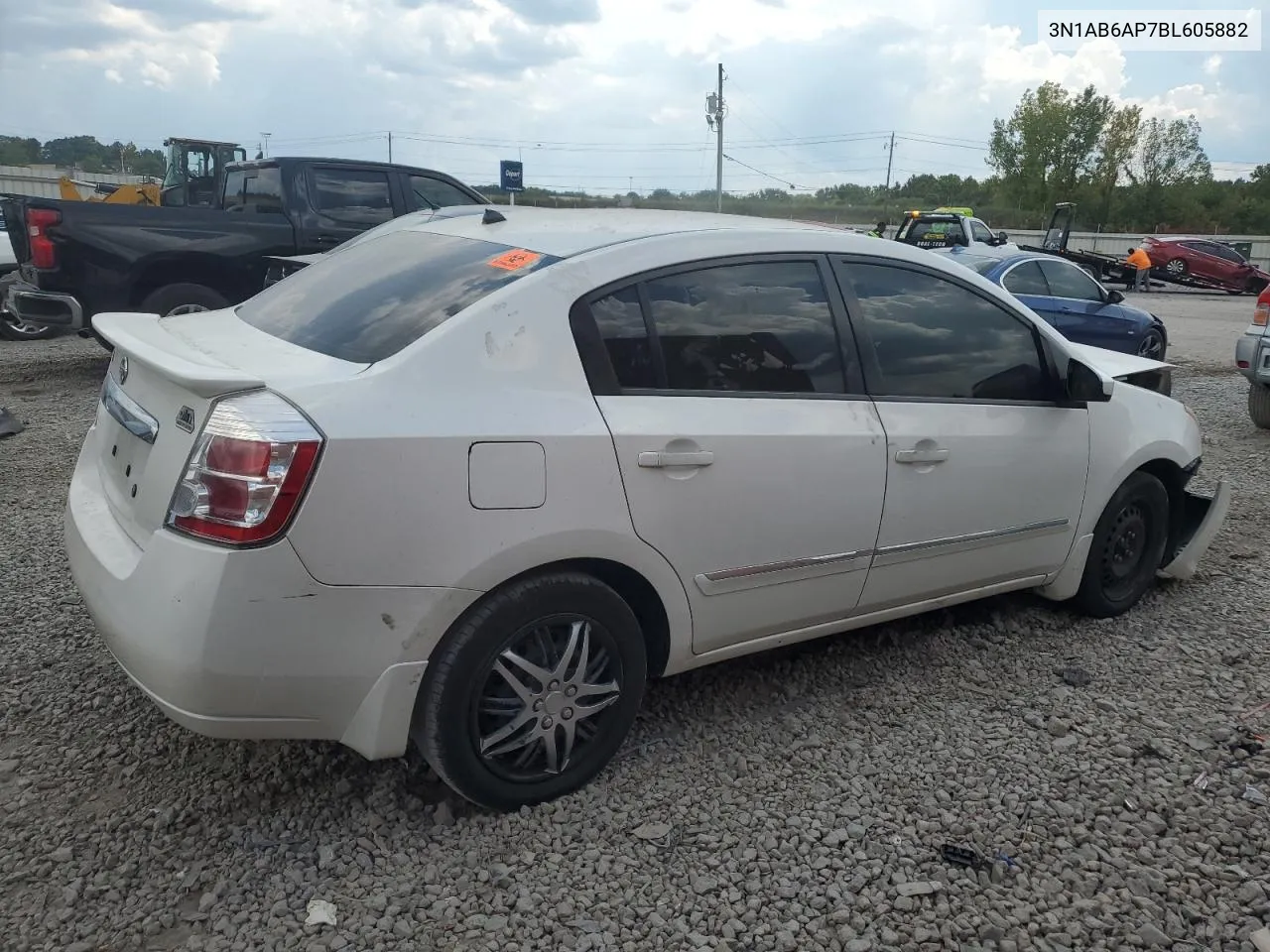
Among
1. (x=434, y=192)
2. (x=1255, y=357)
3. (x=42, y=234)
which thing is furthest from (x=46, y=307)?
(x=1255, y=357)

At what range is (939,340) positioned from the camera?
3578mm

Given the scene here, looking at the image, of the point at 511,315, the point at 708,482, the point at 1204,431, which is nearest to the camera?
the point at 511,315

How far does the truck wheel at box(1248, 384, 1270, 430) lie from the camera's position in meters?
8.45

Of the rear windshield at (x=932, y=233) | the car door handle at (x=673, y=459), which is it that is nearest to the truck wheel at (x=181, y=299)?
the car door handle at (x=673, y=459)

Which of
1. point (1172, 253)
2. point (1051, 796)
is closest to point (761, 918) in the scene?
point (1051, 796)

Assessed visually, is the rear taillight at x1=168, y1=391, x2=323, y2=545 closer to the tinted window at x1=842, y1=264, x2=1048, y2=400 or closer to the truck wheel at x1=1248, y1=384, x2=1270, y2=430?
the tinted window at x1=842, y1=264, x2=1048, y2=400

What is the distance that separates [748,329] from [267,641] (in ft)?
5.43

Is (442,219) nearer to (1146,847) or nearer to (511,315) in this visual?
(511,315)

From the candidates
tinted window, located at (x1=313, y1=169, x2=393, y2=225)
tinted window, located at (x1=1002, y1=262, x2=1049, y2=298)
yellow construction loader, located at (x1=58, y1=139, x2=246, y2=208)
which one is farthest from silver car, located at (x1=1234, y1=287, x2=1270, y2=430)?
yellow construction loader, located at (x1=58, y1=139, x2=246, y2=208)

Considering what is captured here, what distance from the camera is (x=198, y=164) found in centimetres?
1973

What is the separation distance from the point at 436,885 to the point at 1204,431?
821 cm

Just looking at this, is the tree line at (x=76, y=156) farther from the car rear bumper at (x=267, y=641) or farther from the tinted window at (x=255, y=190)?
the car rear bumper at (x=267, y=641)

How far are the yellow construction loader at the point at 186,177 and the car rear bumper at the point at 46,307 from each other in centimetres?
1026

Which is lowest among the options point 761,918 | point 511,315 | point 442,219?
point 761,918
